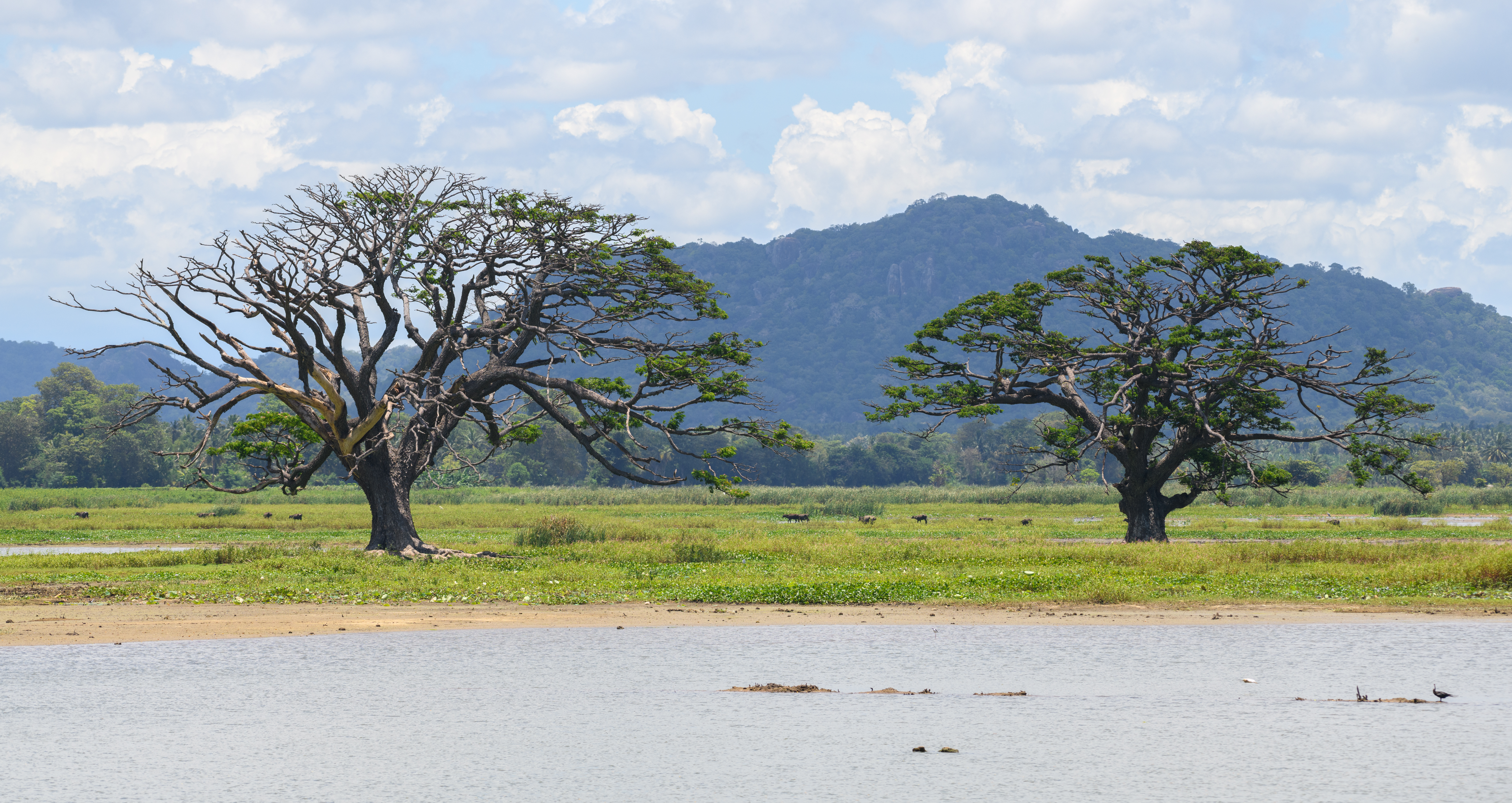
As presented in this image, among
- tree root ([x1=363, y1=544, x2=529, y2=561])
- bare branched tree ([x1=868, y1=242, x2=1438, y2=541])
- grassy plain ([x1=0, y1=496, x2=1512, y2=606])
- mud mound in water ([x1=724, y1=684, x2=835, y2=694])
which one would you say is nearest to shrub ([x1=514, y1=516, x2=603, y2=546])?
grassy plain ([x1=0, y1=496, x2=1512, y2=606])

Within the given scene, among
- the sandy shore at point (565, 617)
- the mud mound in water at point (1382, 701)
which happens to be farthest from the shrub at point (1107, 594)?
the mud mound in water at point (1382, 701)

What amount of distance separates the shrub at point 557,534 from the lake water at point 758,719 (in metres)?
15.8

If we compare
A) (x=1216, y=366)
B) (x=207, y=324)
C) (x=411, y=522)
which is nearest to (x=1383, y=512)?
(x=1216, y=366)

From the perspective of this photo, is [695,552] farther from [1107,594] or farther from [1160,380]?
[1160,380]

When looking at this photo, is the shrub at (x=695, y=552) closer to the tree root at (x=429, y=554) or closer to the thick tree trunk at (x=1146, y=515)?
the tree root at (x=429, y=554)

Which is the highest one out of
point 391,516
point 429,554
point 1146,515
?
point 391,516

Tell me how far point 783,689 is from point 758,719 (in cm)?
147

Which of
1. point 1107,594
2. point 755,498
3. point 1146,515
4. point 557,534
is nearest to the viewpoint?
point 1107,594

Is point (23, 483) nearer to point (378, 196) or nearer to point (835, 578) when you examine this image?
point (378, 196)

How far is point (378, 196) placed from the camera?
31734 mm

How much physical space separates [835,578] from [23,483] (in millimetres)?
99741

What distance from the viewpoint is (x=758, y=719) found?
40.0 ft

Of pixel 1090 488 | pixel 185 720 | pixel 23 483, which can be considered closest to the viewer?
pixel 185 720

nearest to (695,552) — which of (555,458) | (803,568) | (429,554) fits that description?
(803,568)
